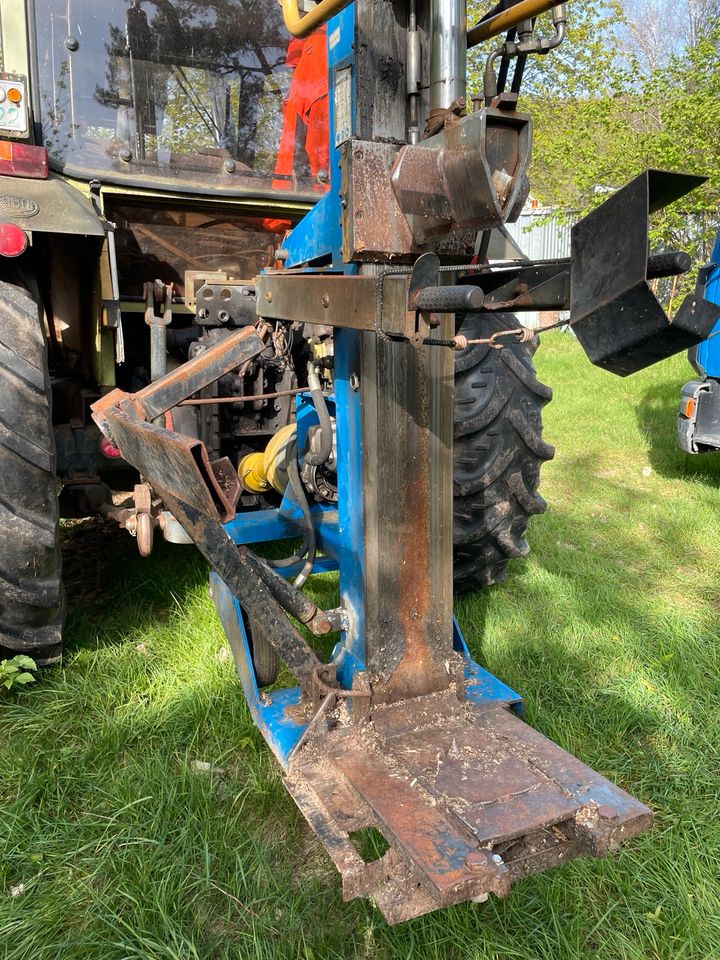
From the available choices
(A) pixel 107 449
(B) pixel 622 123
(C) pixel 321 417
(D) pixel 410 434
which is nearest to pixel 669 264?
(D) pixel 410 434

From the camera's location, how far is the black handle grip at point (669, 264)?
126cm

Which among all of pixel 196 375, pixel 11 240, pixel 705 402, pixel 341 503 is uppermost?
pixel 11 240

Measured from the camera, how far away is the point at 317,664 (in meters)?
1.86

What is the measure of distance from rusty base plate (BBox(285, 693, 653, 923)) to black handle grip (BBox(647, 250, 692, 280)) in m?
1.01

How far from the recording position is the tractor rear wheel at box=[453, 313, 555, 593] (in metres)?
2.58

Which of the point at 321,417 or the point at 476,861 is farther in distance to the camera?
the point at 321,417

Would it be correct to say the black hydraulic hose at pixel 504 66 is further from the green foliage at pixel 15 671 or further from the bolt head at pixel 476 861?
the green foliage at pixel 15 671

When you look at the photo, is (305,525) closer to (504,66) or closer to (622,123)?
(504,66)

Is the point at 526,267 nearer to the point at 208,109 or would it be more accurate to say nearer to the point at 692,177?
the point at 692,177

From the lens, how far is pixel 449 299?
121cm

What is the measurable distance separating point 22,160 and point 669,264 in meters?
2.13

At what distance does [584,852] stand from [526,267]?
46.3 inches

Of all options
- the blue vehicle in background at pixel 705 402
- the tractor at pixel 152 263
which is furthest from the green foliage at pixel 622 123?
the tractor at pixel 152 263

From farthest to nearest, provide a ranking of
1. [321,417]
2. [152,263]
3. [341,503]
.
Answer: 1. [152,263]
2. [321,417]
3. [341,503]
